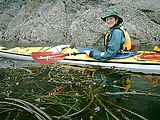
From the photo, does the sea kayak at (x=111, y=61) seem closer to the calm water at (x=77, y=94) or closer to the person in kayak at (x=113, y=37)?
the person in kayak at (x=113, y=37)

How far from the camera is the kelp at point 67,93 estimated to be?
4.36 m

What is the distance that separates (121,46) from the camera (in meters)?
8.20

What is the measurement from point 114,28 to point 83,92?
9.71 ft

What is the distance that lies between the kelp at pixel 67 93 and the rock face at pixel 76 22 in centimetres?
1134

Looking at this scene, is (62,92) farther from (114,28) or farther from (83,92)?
(114,28)

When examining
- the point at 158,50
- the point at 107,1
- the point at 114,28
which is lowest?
the point at 158,50

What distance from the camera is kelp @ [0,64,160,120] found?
172 inches

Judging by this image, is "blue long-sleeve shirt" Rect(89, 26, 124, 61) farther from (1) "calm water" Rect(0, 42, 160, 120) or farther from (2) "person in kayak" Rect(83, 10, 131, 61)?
(1) "calm water" Rect(0, 42, 160, 120)

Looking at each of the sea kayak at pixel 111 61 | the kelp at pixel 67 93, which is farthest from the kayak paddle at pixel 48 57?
the kelp at pixel 67 93

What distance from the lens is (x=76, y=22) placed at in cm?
2053

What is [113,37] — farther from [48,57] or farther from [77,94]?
[77,94]

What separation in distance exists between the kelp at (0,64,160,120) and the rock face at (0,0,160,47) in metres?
11.3

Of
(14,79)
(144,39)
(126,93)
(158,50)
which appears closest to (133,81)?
(126,93)

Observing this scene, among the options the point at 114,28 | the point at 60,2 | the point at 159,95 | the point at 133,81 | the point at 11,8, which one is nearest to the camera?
the point at 159,95
